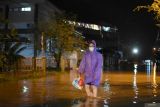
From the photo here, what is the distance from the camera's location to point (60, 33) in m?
46.4

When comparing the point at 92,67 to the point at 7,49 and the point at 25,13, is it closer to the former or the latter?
the point at 7,49

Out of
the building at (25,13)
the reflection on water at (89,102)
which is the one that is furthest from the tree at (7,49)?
the building at (25,13)

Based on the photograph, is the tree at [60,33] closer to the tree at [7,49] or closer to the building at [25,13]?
the building at [25,13]

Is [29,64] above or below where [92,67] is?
below

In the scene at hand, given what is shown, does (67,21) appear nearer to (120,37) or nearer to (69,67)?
(69,67)

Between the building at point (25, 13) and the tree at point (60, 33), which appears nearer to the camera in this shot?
the tree at point (60, 33)

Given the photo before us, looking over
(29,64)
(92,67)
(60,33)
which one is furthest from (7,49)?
(92,67)

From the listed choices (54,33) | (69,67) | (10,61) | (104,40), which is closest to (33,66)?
(10,61)

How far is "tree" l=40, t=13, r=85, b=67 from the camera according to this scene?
1831 inches

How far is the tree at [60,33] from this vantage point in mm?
46500

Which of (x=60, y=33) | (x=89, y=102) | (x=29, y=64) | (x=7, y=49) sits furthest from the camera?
(x=60, y=33)


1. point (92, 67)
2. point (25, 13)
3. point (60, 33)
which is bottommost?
point (92, 67)

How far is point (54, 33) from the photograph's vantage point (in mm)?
46406

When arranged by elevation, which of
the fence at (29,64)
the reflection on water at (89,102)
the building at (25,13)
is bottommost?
the reflection on water at (89,102)
